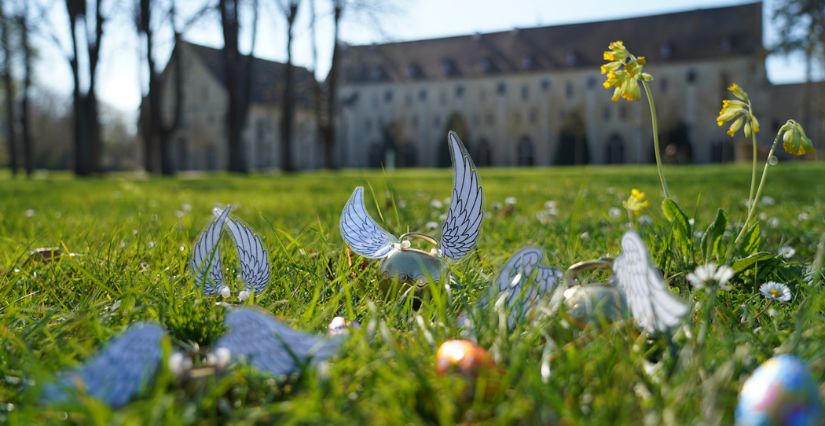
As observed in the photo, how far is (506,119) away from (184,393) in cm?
5892

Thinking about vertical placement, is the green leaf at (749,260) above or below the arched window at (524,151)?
below

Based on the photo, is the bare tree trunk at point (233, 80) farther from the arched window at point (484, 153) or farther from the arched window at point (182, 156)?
the arched window at point (484, 153)

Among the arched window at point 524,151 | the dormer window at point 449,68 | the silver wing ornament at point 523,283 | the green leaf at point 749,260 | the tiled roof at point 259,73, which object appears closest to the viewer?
the silver wing ornament at point 523,283

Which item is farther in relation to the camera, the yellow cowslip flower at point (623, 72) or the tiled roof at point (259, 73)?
the tiled roof at point (259, 73)

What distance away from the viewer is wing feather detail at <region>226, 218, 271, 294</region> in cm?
206

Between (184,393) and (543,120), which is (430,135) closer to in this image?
(543,120)

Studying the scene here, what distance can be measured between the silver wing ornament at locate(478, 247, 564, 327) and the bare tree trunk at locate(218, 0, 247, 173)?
21.8m

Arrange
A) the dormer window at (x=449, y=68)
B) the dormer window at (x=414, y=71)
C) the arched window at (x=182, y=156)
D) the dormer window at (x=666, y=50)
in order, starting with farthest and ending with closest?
the dormer window at (x=414, y=71), the dormer window at (x=449, y=68), the arched window at (x=182, y=156), the dormer window at (x=666, y=50)

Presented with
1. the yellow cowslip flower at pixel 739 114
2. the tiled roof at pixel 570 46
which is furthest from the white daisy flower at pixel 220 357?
the tiled roof at pixel 570 46

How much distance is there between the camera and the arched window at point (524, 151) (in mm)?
58844

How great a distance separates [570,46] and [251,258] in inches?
2297

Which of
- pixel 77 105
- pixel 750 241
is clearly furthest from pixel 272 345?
pixel 77 105

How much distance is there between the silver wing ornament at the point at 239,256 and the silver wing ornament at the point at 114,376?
78 centimetres

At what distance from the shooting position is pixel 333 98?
31.0 meters
